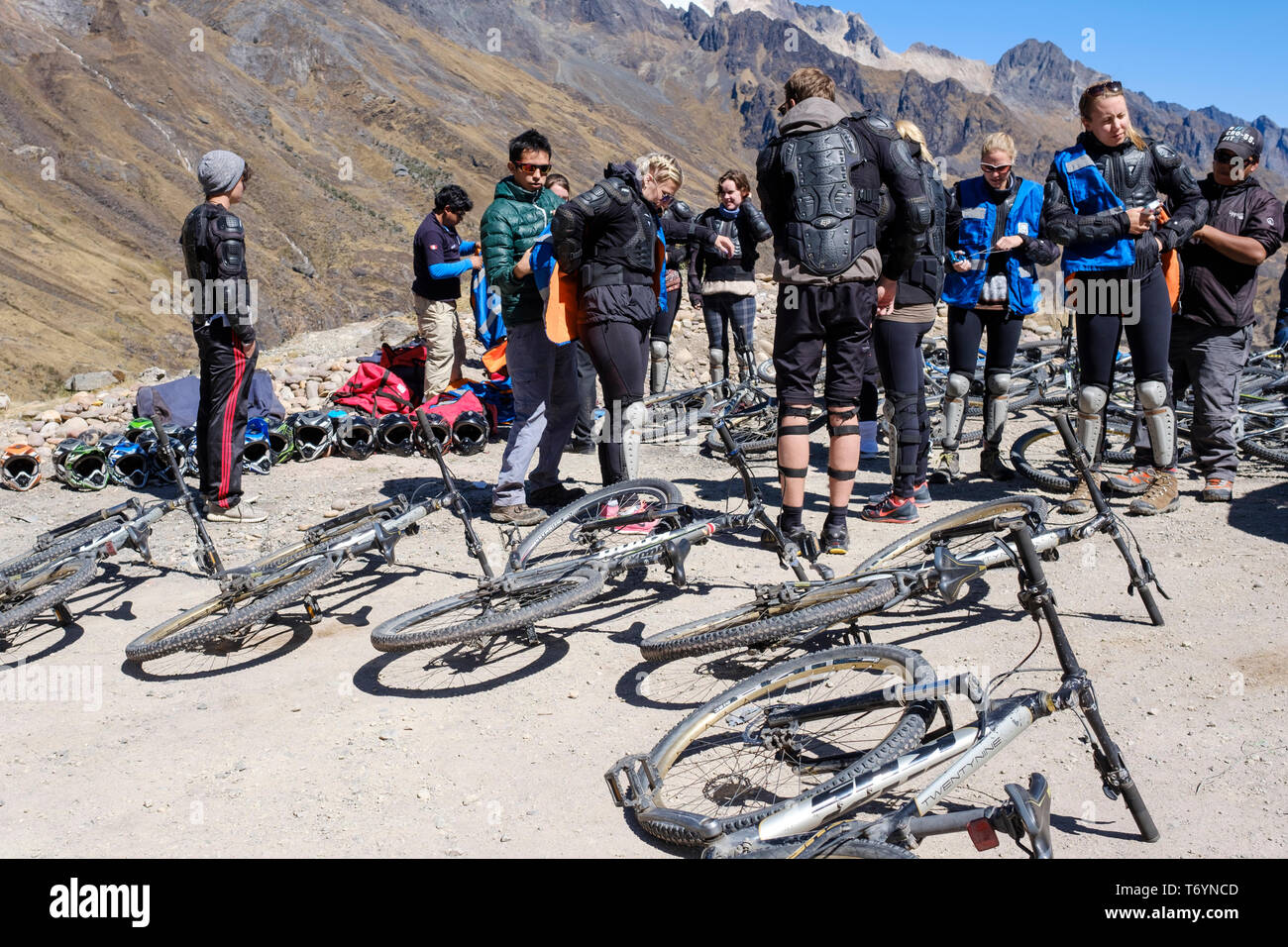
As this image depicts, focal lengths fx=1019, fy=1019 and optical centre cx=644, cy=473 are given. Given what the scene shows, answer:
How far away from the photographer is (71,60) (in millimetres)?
50000

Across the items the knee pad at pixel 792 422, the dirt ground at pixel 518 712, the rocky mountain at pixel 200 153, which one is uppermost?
the rocky mountain at pixel 200 153

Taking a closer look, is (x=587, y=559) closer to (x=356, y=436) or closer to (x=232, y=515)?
(x=232, y=515)

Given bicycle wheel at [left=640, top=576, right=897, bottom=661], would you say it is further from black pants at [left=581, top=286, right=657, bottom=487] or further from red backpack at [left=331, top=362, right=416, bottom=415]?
red backpack at [left=331, top=362, right=416, bottom=415]

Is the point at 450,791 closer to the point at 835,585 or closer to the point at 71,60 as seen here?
the point at 835,585

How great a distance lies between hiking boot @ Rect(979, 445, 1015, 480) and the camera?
22.8 feet

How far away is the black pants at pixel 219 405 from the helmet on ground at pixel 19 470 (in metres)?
2.16

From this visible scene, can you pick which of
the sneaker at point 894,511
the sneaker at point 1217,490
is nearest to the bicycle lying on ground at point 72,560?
the sneaker at point 894,511

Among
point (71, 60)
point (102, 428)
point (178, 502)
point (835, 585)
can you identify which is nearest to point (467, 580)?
point (178, 502)

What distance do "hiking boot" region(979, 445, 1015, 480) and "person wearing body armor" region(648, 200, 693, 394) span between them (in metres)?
3.27

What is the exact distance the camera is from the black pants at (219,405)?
663 centimetres

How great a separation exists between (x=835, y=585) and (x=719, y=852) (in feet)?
5.00

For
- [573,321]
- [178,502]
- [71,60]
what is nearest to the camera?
[178,502]

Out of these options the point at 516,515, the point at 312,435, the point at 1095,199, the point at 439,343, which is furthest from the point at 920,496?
the point at 439,343

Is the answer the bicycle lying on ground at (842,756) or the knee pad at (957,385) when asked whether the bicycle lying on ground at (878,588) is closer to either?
the bicycle lying on ground at (842,756)
